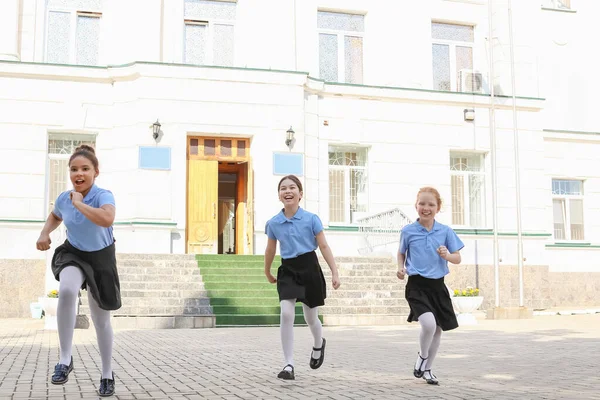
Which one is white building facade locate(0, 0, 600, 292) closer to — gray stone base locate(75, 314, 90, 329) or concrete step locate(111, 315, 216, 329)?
gray stone base locate(75, 314, 90, 329)

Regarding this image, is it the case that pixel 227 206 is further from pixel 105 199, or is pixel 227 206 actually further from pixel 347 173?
pixel 105 199

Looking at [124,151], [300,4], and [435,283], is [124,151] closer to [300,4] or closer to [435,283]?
[300,4]

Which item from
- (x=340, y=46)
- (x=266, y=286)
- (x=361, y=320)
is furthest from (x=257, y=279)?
(x=340, y=46)

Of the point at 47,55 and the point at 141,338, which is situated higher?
the point at 47,55

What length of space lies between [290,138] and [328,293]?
5.24m

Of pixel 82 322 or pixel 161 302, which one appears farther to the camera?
pixel 161 302

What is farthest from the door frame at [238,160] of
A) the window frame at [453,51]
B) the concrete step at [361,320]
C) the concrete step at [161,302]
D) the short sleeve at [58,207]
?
the short sleeve at [58,207]

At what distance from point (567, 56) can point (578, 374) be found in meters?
20.3

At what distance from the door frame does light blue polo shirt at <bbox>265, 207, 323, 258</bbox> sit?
1318 centimetres

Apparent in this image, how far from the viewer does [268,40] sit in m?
21.7

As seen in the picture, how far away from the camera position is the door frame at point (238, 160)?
67.4 ft

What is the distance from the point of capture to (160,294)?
16031 mm

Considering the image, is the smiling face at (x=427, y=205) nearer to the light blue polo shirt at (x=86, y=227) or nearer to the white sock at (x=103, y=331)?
the light blue polo shirt at (x=86, y=227)

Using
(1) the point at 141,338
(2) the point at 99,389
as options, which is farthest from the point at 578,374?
(1) the point at 141,338
